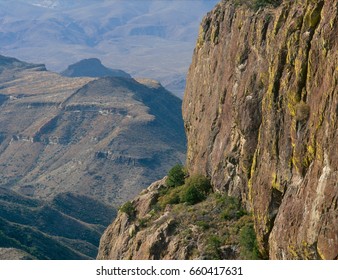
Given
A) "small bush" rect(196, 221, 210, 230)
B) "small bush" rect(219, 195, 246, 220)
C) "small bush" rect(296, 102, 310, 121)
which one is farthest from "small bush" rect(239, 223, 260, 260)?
"small bush" rect(296, 102, 310, 121)

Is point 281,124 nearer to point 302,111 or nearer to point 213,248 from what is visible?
point 302,111

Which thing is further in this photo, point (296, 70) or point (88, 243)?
point (88, 243)

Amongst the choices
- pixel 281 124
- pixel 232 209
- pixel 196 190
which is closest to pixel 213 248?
pixel 232 209

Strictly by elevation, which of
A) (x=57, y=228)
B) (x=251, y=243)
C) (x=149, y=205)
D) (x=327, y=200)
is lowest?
(x=57, y=228)

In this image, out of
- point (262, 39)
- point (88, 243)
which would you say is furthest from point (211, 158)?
point (88, 243)

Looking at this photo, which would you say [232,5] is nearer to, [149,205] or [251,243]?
[149,205]

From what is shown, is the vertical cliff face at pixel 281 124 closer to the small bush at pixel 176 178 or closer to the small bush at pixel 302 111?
the small bush at pixel 302 111
